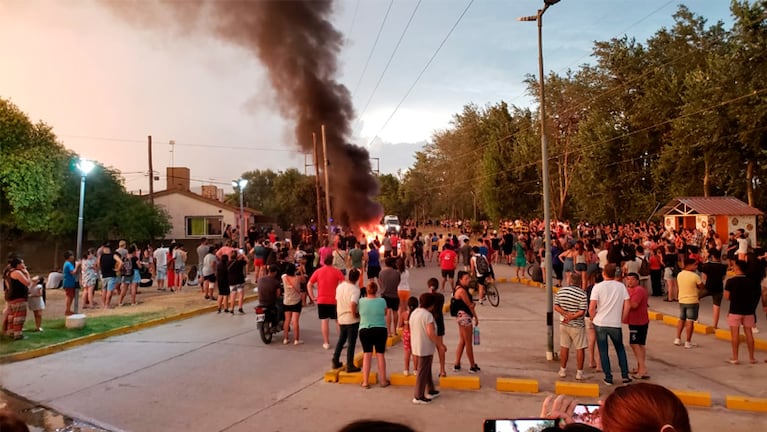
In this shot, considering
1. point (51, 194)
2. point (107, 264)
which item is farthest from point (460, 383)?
point (51, 194)

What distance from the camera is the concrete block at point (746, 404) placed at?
6410 mm

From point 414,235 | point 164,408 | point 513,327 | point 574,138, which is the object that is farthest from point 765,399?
point 574,138

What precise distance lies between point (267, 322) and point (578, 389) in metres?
5.88

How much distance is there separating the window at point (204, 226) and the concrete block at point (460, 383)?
106 ft

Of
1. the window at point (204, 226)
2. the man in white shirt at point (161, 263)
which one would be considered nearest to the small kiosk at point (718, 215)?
the man in white shirt at point (161, 263)

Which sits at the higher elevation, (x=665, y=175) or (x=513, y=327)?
(x=665, y=175)

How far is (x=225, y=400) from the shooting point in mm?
7020

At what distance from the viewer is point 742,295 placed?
26.8 feet

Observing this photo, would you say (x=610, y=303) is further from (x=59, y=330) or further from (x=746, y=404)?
(x=59, y=330)

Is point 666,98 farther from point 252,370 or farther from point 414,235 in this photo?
point 252,370

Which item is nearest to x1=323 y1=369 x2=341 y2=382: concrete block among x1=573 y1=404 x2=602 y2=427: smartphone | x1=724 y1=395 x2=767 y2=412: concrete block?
x1=724 y1=395 x2=767 y2=412: concrete block

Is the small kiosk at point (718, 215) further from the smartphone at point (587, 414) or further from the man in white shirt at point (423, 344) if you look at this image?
the smartphone at point (587, 414)

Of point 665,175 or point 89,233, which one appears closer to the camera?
point 89,233

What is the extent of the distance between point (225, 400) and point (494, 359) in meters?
4.49
